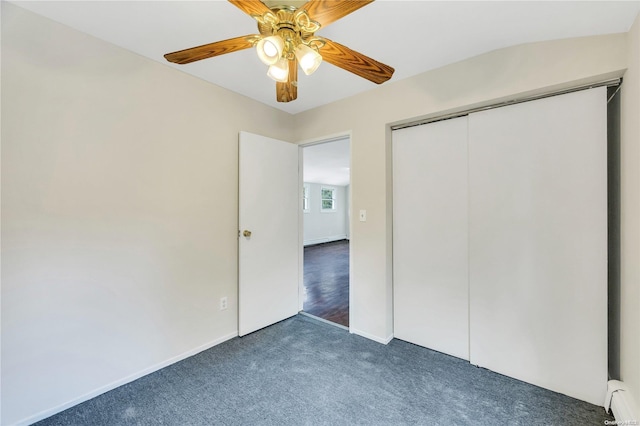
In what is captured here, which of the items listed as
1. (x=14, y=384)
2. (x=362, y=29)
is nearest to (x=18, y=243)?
(x=14, y=384)

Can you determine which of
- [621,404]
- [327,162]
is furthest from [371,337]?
[327,162]

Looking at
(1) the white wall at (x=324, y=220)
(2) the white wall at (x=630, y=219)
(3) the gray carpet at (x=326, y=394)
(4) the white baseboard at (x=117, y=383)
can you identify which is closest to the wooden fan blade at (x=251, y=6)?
(2) the white wall at (x=630, y=219)

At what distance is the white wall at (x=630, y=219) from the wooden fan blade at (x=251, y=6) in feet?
5.95

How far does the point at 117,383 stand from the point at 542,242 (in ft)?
9.80

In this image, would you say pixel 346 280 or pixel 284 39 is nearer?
pixel 284 39

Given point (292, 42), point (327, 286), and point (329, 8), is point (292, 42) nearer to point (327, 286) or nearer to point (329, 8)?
point (329, 8)

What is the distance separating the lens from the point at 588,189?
1614mm

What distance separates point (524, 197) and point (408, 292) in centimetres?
117

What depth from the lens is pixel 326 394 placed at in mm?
1727

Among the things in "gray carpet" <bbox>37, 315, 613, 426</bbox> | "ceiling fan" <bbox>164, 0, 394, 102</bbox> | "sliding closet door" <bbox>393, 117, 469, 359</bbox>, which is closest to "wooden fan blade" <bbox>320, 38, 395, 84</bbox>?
"ceiling fan" <bbox>164, 0, 394, 102</bbox>

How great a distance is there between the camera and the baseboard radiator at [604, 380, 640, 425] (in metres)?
1.35

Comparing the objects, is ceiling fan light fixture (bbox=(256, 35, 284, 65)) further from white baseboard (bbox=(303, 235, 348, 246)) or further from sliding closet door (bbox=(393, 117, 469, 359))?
white baseboard (bbox=(303, 235, 348, 246))

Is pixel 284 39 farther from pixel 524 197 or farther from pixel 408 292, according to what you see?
pixel 408 292

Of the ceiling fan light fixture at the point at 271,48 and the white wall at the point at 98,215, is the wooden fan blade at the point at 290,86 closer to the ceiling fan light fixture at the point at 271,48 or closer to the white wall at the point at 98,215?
the ceiling fan light fixture at the point at 271,48
